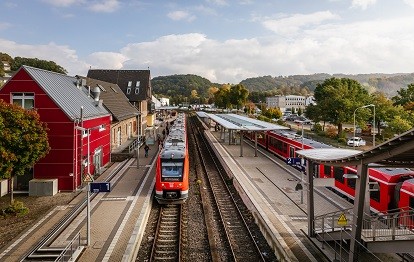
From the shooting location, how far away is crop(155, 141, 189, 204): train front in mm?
20172

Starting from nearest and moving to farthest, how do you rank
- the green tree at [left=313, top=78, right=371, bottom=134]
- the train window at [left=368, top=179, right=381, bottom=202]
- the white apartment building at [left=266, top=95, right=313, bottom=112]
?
the train window at [left=368, top=179, right=381, bottom=202] < the green tree at [left=313, top=78, right=371, bottom=134] < the white apartment building at [left=266, top=95, right=313, bottom=112]

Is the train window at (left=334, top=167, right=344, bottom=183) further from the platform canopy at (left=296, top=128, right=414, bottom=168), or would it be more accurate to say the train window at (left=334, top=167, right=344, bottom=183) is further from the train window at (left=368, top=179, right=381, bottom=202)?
the platform canopy at (left=296, top=128, right=414, bottom=168)

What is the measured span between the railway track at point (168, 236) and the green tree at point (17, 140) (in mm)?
7567

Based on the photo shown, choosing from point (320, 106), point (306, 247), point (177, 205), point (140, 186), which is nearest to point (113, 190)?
point (140, 186)

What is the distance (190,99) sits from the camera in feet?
637

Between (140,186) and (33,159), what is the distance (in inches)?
288

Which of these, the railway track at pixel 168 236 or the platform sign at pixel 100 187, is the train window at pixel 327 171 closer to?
the railway track at pixel 168 236

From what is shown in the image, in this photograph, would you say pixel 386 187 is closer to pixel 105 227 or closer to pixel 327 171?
pixel 327 171

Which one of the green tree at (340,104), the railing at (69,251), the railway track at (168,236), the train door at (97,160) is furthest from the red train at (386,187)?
the green tree at (340,104)

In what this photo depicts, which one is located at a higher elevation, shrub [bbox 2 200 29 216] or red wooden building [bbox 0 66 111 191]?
red wooden building [bbox 0 66 111 191]

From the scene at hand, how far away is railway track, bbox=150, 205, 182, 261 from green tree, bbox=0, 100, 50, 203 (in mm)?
7567

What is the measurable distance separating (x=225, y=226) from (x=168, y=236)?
286 centimetres


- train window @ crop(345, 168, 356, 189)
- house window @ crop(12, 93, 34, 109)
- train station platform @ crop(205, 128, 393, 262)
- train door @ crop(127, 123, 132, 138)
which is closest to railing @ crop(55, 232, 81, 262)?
train station platform @ crop(205, 128, 393, 262)

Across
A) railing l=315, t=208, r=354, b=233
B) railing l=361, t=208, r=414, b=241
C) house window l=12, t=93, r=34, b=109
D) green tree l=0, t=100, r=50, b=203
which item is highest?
house window l=12, t=93, r=34, b=109
